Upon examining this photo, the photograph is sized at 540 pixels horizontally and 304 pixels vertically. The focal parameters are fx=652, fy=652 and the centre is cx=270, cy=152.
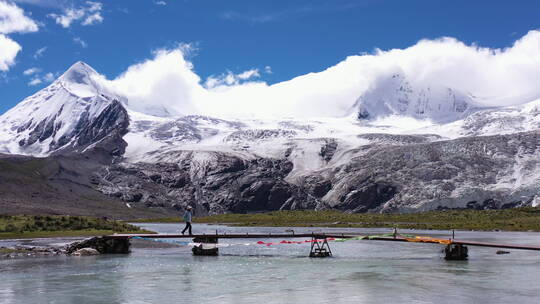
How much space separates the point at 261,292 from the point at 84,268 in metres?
21.3

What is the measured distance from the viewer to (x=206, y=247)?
241 feet

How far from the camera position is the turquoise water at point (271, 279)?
135 feet

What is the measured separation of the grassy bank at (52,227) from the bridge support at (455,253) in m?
49.3

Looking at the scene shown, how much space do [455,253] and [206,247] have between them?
27.0 meters

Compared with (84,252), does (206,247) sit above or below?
above

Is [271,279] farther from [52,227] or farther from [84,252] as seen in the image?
[52,227]

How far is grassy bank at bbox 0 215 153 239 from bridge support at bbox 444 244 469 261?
49.3 metres

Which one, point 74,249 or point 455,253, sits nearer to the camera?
point 455,253

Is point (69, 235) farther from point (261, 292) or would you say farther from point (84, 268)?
point (261, 292)

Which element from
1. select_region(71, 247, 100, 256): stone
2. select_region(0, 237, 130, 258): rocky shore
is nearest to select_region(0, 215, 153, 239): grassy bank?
select_region(0, 237, 130, 258): rocky shore

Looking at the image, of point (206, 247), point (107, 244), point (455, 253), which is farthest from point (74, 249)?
point (455, 253)

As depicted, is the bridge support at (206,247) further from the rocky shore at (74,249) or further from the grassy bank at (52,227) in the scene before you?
the grassy bank at (52,227)

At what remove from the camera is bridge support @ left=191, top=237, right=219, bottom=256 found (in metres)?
73.4

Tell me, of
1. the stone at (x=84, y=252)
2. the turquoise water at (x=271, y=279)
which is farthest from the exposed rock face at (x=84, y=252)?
the turquoise water at (x=271, y=279)
